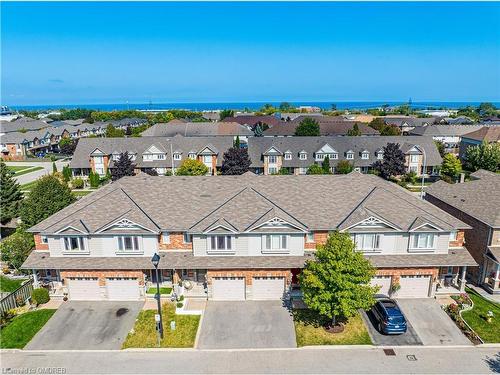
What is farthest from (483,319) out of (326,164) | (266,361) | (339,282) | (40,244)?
(326,164)

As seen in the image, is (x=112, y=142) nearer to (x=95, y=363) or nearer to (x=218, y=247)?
(x=218, y=247)

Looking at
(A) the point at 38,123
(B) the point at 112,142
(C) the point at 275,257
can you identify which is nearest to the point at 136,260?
(C) the point at 275,257

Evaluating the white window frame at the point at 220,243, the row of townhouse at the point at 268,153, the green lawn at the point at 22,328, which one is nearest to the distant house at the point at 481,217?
the white window frame at the point at 220,243

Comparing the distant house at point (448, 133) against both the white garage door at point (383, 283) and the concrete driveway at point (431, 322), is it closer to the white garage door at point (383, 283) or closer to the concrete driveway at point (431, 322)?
the concrete driveway at point (431, 322)

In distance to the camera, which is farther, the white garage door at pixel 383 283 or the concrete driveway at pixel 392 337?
the white garage door at pixel 383 283

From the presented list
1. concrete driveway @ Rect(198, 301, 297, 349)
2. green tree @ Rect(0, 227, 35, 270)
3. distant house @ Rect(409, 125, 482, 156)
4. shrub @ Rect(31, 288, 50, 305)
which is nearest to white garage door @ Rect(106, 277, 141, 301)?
shrub @ Rect(31, 288, 50, 305)

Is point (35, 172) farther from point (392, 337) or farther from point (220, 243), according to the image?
point (392, 337)
